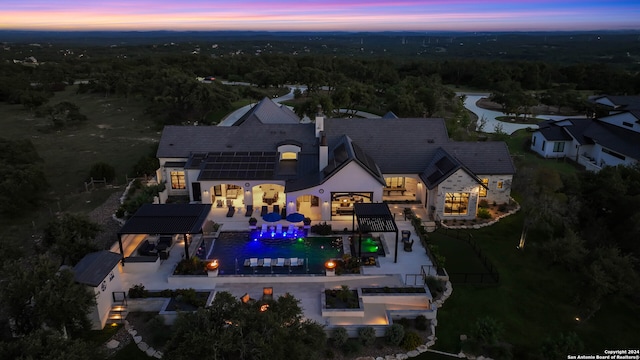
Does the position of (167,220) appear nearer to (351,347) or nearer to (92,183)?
(351,347)

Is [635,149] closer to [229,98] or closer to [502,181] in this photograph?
[502,181]

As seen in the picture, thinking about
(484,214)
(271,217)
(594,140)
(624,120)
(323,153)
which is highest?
(323,153)

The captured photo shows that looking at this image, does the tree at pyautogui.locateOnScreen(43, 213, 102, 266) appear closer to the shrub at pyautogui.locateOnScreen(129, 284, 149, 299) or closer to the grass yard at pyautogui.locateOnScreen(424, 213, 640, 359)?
the shrub at pyautogui.locateOnScreen(129, 284, 149, 299)

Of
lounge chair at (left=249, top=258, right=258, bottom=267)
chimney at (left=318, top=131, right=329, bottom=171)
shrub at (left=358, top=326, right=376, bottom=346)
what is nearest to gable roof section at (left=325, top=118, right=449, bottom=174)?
chimney at (left=318, top=131, right=329, bottom=171)

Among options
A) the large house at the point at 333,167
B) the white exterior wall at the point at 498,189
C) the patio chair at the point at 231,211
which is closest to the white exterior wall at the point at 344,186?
the large house at the point at 333,167

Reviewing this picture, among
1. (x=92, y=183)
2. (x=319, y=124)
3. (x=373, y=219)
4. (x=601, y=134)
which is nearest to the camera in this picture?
(x=373, y=219)

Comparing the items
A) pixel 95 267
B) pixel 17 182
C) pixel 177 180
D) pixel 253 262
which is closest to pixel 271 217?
pixel 253 262


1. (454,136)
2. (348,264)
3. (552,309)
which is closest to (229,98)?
(454,136)
